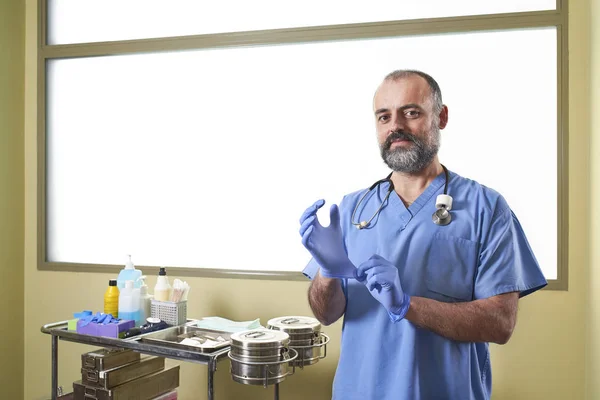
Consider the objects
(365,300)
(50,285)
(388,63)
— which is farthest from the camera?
(50,285)

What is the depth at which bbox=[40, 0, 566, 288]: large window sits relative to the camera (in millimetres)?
2031

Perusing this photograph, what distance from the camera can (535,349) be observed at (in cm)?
198

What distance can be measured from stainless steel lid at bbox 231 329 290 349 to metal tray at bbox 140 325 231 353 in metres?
0.12

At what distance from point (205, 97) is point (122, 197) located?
613mm

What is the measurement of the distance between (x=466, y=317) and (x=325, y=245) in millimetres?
363

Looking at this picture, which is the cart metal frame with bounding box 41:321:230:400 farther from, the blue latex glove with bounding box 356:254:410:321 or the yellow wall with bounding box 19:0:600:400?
the blue latex glove with bounding box 356:254:410:321

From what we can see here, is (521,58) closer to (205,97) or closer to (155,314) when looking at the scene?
(205,97)

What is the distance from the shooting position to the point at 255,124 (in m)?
2.33

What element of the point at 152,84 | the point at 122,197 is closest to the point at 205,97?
the point at 152,84

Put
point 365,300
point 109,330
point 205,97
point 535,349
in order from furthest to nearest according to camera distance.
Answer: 1. point 205,97
2. point 535,349
3. point 109,330
4. point 365,300
